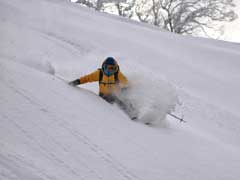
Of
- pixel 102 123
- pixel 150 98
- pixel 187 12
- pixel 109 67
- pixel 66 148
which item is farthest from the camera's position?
pixel 187 12

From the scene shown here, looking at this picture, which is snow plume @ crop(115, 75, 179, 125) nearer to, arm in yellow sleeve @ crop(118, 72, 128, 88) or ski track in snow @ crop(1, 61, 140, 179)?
arm in yellow sleeve @ crop(118, 72, 128, 88)

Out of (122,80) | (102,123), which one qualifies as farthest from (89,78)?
(102,123)

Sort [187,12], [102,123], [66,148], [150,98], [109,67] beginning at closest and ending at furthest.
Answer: [66,148], [102,123], [109,67], [150,98], [187,12]

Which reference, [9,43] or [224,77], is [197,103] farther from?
[9,43]

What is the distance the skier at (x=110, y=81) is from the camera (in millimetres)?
5727

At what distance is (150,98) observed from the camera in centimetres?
582

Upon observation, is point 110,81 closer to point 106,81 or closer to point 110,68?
point 106,81

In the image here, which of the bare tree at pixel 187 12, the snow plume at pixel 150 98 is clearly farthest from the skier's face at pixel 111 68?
the bare tree at pixel 187 12

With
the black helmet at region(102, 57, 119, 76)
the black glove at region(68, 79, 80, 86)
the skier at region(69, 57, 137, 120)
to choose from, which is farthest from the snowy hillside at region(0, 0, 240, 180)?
the black helmet at region(102, 57, 119, 76)

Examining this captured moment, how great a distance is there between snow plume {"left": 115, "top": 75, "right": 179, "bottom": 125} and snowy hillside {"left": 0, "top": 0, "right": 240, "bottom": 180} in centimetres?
2

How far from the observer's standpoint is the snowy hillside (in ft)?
12.0

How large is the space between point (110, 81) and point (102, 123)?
1.19 meters

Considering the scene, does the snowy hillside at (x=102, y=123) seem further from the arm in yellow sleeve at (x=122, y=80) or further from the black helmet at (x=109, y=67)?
the black helmet at (x=109, y=67)

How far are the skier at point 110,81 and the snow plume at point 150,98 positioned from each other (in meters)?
0.10
